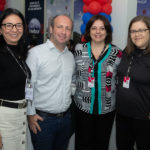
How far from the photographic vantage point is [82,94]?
6.57ft

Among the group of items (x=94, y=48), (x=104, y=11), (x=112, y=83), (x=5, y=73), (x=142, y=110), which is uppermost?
(x=104, y=11)

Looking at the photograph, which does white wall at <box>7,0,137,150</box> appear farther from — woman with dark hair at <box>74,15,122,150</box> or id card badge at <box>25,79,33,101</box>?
id card badge at <box>25,79,33,101</box>

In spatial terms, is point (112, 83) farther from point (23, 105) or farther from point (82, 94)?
point (23, 105)

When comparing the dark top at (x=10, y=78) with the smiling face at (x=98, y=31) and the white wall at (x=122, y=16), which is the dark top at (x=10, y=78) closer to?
the smiling face at (x=98, y=31)

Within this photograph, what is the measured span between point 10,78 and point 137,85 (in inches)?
42.1

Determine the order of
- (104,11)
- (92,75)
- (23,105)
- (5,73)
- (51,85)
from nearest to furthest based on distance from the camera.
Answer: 1. (5,73)
2. (23,105)
3. (51,85)
4. (92,75)
5. (104,11)

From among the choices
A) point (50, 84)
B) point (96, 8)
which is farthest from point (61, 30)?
point (96, 8)

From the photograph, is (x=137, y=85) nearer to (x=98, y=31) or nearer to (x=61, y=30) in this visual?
(x=98, y=31)

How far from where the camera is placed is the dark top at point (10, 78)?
4.79 feet

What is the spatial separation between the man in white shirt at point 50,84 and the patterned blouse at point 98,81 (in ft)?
0.55

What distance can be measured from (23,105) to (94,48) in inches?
35.4

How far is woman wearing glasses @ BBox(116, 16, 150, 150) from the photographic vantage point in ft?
5.90

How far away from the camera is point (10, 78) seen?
58.0 inches

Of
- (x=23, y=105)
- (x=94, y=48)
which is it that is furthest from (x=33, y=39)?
(x=23, y=105)
